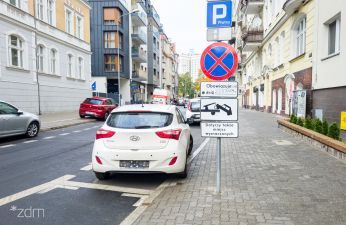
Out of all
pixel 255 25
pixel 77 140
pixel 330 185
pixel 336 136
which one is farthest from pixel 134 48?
pixel 330 185

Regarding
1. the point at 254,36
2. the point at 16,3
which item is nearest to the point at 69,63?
the point at 16,3

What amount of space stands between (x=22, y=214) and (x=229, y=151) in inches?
248

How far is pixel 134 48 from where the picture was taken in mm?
49406

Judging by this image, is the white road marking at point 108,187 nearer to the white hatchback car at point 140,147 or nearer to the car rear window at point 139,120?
the white hatchback car at point 140,147

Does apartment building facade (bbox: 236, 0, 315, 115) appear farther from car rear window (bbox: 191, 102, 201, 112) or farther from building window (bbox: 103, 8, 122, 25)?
building window (bbox: 103, 8, 122, 25)

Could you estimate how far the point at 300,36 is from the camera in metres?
19.3

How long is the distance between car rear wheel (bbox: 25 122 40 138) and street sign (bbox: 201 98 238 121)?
9349 millimetres

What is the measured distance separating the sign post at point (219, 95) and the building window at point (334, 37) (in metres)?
8.91

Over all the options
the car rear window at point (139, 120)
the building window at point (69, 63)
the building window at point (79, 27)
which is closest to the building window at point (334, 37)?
the car rear window at point (139, 120)

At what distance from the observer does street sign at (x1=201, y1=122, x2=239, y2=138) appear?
5.20 meters

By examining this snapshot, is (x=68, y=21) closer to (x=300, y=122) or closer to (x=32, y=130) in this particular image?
(x=32, y=130)

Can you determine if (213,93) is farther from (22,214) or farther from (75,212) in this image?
(22,214)

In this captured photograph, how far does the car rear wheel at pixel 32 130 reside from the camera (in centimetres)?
1230

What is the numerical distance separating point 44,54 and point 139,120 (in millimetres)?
21739
